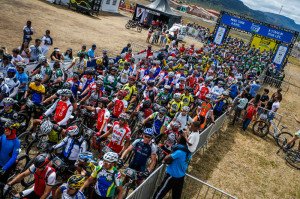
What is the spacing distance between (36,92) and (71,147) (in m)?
3.43

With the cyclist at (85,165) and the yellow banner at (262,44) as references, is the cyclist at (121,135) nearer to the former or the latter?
Answer: the cyclist at (85,165)

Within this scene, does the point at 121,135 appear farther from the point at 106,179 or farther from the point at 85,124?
the point at 85,124

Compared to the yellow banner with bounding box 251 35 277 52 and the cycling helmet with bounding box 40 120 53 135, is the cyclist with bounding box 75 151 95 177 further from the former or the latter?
the yellow banner with bounding box 251 35 277 52

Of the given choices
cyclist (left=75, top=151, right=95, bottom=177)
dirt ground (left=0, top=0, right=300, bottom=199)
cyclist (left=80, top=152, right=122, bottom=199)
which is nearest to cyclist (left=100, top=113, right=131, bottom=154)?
cyclist (left=75, top=151, right=95, bottom=177)

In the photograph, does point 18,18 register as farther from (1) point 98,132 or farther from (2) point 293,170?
(2) point 293,170

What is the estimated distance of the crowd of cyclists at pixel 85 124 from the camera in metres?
6.43

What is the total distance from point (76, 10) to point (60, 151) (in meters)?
38.8

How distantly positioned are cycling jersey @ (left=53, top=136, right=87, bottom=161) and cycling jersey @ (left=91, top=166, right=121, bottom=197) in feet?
4.28

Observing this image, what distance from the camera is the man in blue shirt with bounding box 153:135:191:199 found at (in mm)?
7418

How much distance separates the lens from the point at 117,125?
8.69 m

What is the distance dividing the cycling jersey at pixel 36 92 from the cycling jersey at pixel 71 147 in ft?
10.2

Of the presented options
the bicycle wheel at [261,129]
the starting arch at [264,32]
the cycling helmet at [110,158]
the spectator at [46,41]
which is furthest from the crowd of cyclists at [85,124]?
the starting arch at [264,32]

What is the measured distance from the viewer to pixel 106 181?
6367mm

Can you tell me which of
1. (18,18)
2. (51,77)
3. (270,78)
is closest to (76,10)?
(18,18)
